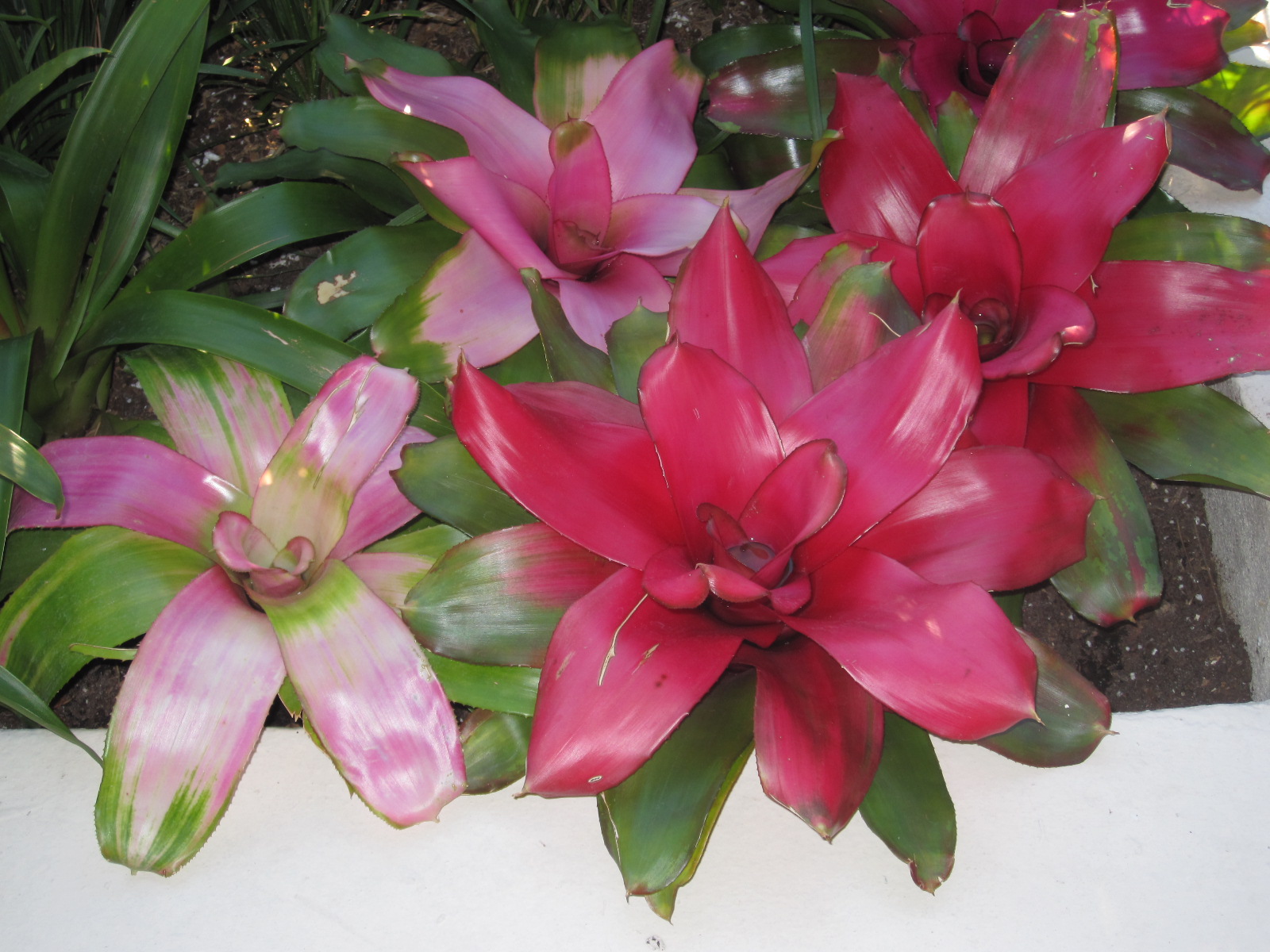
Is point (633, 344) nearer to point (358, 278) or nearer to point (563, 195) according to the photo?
point (563, 195)

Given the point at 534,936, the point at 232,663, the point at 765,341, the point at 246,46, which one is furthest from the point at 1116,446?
the point at 246,46

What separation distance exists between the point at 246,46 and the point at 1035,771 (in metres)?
1.70

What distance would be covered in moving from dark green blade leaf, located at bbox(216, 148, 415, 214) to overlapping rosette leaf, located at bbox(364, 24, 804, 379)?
145 mm

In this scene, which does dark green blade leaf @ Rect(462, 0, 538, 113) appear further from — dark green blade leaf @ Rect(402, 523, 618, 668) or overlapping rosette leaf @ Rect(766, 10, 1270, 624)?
dark green blade leaf @ Rect(402, 523, 618, 668)

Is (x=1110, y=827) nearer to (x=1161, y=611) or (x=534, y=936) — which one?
(x=1161, y=611)

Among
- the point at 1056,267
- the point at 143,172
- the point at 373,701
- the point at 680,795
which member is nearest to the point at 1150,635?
the point at 1056,267

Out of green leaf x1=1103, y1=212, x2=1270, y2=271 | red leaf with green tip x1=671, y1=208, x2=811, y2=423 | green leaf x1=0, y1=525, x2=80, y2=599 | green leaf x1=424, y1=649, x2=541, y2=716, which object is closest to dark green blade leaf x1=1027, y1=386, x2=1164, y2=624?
green leaf x1=1103, y1=212, x2=1270, y2=271

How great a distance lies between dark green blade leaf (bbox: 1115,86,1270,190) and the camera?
1328mm

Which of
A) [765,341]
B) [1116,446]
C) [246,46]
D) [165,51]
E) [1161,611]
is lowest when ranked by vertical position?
[1161,611]

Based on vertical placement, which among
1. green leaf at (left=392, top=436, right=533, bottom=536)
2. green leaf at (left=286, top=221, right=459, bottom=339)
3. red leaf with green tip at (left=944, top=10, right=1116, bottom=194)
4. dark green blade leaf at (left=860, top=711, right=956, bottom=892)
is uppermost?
red leaf with green tip at (left=944, top=10, right=1116, bottom=194)

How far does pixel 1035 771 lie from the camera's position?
1.08 m

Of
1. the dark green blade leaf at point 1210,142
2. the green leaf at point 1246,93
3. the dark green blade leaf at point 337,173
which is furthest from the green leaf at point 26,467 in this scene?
the green leaf at point 1246,93

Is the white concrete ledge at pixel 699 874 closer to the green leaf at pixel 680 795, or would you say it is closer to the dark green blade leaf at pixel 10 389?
the green leaf at pixel 680 795

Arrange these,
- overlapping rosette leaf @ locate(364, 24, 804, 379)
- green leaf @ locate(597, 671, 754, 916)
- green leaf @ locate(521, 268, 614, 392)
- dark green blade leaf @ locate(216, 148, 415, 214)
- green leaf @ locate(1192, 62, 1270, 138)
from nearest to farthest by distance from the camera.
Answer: green leaf @ locate(597, 671, 754, 916)
green leaf @ locate(521, 268, 614, 392)
overlapping rosette leaf @ locate(364, 24, 804, 379)
dark green blade leaf @ locate(216, 148, 415, 214)
green leaf @ locate(1192, 62, 1270, 138)
